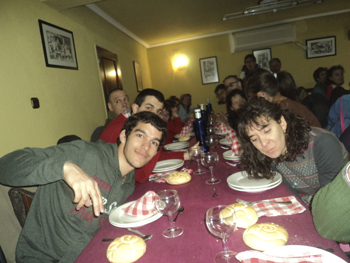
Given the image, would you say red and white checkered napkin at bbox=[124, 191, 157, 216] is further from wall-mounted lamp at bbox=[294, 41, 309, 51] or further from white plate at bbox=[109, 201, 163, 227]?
wall-mounted lamp at bbox=[294, 41, 309, 51]

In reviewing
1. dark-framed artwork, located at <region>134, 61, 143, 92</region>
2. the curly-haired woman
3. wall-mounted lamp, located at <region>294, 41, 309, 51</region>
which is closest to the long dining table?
Result: the curly-haired woman

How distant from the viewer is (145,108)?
2469mm

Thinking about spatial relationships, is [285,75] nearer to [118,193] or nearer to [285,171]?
[285,171]

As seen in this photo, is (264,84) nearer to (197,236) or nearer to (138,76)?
(197,236)

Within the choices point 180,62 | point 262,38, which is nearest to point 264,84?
point 262,38

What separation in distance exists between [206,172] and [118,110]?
226cm

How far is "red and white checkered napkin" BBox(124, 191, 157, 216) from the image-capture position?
1038 millimetres

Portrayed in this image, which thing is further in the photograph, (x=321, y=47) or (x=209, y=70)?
(x=209, y=70)

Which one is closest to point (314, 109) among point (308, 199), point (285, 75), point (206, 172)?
point (285, 75)

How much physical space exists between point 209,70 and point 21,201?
6.47 metres

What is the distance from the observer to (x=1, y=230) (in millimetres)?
1108

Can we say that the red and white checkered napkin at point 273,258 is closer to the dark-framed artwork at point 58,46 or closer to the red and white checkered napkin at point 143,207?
the red and white checkered napkin at point 143,207

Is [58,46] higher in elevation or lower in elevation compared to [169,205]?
higher

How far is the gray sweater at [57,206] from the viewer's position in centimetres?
104
